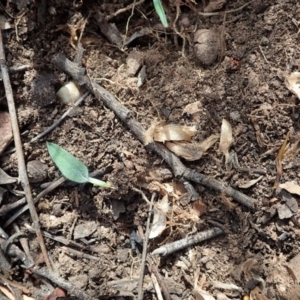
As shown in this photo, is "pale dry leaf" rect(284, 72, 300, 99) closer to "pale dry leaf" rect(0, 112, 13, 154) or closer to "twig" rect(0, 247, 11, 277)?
"pale dry leaf" rect(0, 112, 13, 154)

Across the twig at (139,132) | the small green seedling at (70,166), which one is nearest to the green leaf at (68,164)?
the small green seedling at (70,166)

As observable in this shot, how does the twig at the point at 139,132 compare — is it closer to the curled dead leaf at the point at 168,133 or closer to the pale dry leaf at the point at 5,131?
the curled dead leaf at the point at 168,133

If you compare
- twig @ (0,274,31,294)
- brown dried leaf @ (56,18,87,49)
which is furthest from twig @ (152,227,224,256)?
brown dried leaf @ (56,18,87,49)

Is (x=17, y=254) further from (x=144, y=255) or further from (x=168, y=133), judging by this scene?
(x=168, y=133)

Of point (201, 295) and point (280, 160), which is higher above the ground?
point (280, 160)

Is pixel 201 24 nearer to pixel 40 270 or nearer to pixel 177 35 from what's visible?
pixel 177 35

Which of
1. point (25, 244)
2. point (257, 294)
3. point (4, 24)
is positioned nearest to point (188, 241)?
point (257, 294)

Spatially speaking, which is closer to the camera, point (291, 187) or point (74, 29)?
point (291, 187)
